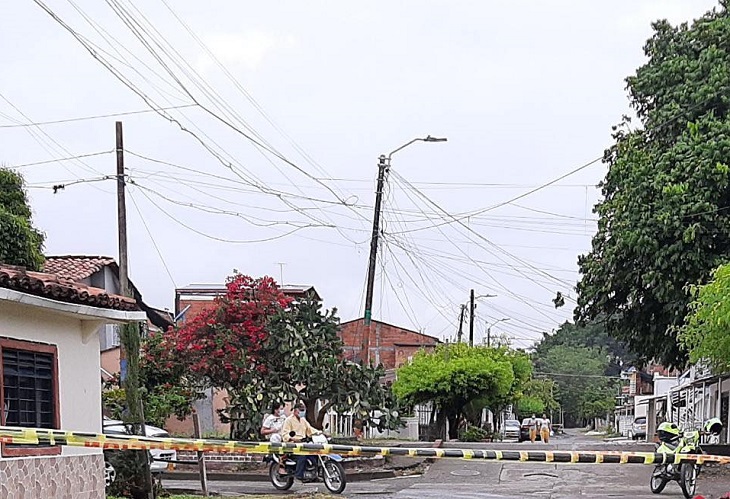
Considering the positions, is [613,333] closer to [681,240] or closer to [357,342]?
[681,240]

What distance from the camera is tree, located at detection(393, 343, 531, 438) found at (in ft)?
132

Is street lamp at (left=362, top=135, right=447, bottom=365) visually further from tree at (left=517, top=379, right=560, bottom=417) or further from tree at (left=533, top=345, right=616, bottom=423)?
tree at (left=533, top=345, right=616, bottom=423)

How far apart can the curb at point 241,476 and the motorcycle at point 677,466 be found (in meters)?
6.03

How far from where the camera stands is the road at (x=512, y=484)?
19.6 m

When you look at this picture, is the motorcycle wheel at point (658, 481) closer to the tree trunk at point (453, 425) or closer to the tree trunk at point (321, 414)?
the tree trunk at point (321, 414)

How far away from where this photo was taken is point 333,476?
1958 cm

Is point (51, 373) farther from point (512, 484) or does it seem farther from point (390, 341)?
point (390, 341)

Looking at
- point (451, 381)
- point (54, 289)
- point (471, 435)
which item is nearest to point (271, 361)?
point (54, 289)

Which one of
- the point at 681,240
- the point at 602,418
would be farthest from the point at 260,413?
the point at 602,418

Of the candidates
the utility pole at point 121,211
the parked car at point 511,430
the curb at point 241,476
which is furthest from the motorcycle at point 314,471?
the parked car at point 511,430

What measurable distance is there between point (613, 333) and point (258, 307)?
33.1ft

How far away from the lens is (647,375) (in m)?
79.9

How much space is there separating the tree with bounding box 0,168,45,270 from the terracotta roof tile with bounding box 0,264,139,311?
408 cm

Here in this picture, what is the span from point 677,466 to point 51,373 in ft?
37.7
